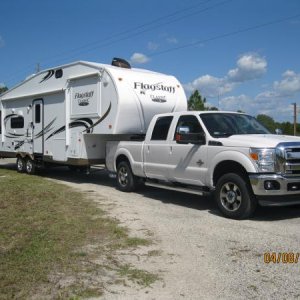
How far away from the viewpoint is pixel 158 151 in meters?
10.1

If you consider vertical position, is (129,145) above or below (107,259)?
above

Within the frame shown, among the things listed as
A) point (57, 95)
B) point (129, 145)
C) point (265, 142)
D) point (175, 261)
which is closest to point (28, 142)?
point (57, 95)

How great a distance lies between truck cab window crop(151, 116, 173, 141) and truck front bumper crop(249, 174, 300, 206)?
9.45ft

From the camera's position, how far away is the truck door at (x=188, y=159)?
8.85 meters

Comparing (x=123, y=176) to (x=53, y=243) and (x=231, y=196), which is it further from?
(x=53, y=243)

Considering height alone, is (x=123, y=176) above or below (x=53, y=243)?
above

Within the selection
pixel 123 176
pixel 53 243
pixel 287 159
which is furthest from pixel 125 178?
pixel 53 243

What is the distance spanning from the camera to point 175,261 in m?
5.61

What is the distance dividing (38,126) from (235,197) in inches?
354

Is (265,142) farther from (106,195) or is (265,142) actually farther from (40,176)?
(40,176)

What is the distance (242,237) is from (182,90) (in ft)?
23.9

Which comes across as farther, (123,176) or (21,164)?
(21,164)

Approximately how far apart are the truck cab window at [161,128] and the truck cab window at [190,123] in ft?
1.30
